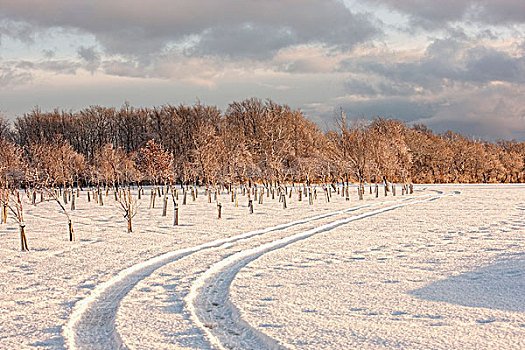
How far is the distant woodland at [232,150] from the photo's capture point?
40250 millimetres

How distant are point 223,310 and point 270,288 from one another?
5.64ft

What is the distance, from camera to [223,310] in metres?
8.68

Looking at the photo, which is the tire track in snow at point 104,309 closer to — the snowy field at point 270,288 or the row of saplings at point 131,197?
the snowy field at point 270,288

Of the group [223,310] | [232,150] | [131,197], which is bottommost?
[223,310]

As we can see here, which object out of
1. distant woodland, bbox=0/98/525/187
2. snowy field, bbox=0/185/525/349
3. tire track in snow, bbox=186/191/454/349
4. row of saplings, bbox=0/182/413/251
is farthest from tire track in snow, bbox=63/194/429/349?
distant woodland, bbox=0/98/525/187

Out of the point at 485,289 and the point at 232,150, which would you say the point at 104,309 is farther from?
the point at 232,150

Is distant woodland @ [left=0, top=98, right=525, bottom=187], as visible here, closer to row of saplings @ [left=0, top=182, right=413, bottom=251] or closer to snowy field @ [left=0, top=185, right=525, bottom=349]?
row of saplings @ [left=0, top=182, right=413, bottom=251]

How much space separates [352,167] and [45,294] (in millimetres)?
36322

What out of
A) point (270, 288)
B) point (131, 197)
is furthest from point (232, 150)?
point (270, 288)

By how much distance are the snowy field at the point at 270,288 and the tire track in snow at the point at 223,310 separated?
0.03 meters

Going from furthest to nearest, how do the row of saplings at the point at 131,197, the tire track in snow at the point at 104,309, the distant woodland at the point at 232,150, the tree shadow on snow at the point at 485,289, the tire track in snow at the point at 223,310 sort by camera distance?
A: 1. the distant woodland at the point at 232,150
2. the row of saplings at the point at 131,197
3. the tree shadow on snow at the point at 485,289
4. the tire track in snow at the point at 104,309
5. the tire track in snow at the point at 223,310

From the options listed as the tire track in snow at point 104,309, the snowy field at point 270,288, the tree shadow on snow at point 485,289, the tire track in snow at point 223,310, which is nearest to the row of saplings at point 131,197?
the snowy field at point 270,288

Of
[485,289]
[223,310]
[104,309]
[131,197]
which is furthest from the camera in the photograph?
[131,197]

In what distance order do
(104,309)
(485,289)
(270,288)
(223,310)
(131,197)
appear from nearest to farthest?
(223,310) < (104,309) < (485,289) < (270,288) < (131,197)
